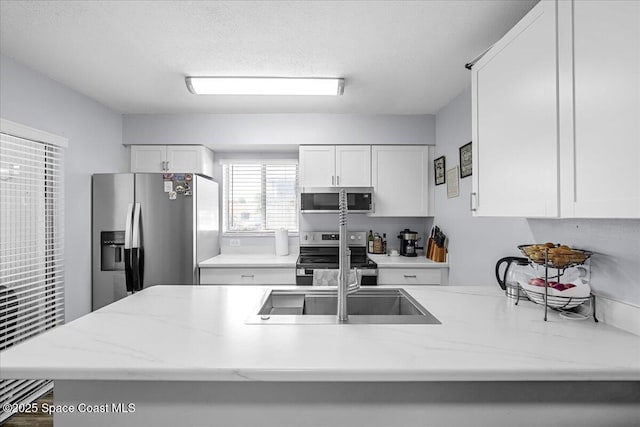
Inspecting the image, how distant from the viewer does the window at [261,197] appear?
3.94m

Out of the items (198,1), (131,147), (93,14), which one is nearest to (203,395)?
(198,1)

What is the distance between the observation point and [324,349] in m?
1.03

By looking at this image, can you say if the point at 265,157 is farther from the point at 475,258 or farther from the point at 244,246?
the point at 475,258

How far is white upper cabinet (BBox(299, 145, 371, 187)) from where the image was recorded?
3459mm

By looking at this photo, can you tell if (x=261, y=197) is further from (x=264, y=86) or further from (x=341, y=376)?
(x=341, y=376)

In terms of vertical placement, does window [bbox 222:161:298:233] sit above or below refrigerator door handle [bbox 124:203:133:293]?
→ above

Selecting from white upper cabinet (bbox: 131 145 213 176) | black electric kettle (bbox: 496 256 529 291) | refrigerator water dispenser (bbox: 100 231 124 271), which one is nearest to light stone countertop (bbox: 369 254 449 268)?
black electric kettle (bbox: 496 256 529 291)

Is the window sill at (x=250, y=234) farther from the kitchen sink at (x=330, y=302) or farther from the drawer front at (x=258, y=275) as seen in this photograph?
the kitchen sink at (x=330, y=302)

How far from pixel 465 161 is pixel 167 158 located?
2877 millimetres

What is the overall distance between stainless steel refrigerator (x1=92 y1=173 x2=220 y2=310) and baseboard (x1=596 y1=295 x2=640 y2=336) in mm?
2884

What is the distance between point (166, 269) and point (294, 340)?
2.29 meters

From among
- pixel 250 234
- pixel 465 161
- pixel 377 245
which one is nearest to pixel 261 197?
pixel 250 234

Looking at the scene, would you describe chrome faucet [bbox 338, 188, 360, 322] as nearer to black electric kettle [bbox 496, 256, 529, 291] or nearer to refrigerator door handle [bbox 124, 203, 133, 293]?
black electric kettle [bbox 496, 256, 529, 291]

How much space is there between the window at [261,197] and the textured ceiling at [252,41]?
129 cm
